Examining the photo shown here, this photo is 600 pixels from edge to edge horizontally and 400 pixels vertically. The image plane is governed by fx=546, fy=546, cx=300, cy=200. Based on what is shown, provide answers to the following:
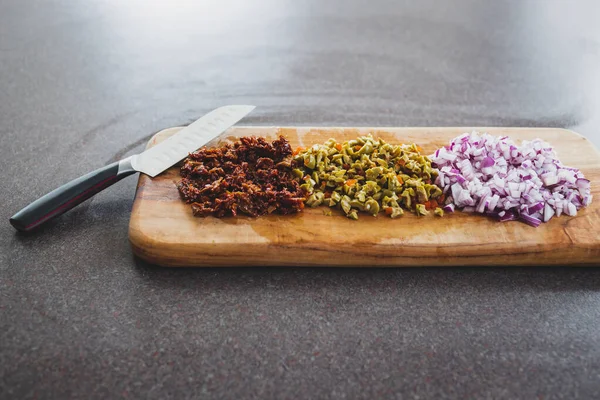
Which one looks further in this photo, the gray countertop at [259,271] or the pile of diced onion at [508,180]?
the pile of diced onion at [508,180]

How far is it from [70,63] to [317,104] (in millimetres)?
1024

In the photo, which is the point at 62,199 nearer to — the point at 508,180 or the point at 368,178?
A: the point at 368,178

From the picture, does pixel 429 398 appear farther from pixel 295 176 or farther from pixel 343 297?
pixel 295 176

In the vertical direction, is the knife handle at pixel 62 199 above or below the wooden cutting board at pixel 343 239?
above

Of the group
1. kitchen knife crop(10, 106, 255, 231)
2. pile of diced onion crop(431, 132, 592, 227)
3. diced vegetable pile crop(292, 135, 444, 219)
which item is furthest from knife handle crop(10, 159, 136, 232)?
pile of diced onion crop(431, 132, 592, 227)

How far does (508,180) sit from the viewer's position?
1.44 metres

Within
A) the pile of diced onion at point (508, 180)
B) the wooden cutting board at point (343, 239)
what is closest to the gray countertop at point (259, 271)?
the wooden cutting board at point (343, 239)

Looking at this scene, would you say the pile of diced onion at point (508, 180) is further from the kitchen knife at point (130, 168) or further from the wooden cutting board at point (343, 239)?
the kitchen knife at point (130, 168)

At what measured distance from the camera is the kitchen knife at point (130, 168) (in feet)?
4.53

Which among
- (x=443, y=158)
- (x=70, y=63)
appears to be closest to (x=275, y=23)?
(x=70, y=63)

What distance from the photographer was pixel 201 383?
1.11 metres

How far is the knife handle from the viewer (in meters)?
1.37

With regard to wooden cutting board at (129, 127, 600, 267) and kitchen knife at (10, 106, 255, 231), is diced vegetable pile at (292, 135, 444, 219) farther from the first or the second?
kitchen knife at (10, 106, 255, 231)

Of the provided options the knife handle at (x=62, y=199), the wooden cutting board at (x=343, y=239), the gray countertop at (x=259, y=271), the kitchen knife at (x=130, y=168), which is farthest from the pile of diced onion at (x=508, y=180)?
the knife handle at (x=62, y=199)
